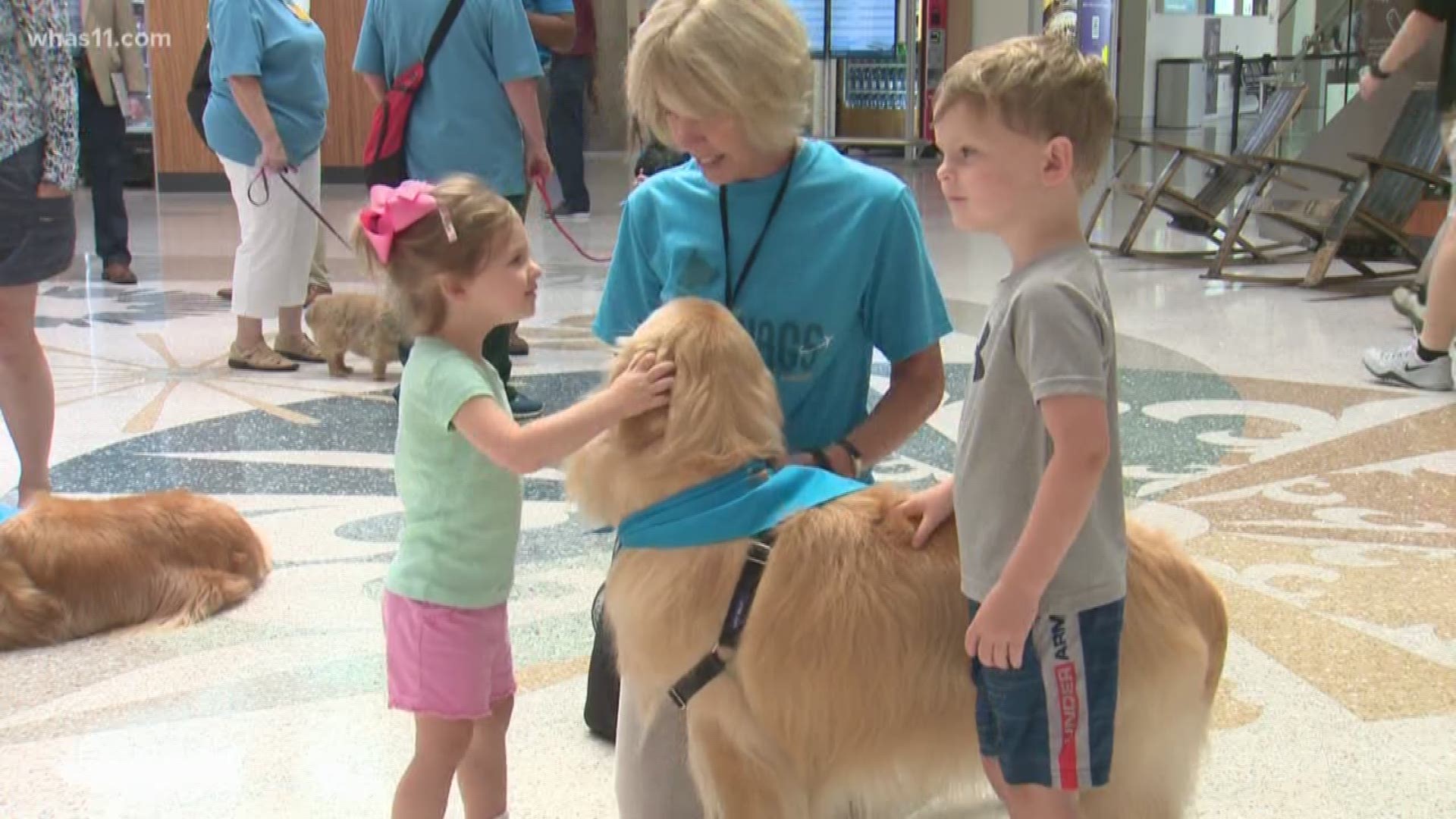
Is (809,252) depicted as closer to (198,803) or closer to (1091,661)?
(1091,661)

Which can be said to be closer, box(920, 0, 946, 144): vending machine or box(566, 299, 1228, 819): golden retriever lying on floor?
box(566, 299, 1228, 819): golden retriever lying on floor

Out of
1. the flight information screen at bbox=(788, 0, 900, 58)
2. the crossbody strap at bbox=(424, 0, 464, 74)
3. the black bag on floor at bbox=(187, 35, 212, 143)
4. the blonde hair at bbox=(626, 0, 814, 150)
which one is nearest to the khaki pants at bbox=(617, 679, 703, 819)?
the blonde hair at bbox=(626, 0, 814, 150)

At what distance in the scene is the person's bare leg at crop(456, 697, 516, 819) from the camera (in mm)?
2375

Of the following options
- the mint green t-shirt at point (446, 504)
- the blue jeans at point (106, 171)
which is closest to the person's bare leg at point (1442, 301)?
the mint green t-shirt at point (446, 504)

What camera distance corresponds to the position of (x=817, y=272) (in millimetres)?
2361

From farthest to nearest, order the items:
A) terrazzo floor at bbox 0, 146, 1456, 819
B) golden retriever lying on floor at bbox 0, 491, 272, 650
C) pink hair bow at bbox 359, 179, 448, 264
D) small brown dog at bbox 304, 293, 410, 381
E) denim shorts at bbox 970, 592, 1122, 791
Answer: small brown dog at bbox 304, 293, 410, 381, golden retriever lying on floor at bbox 0, 491, 272, 650, terrazzo floor at bbox 0, 146, 1456, 819, pink hair bow at bbox 359, 179, 448, 264, denim shorts at bbox 970, 592, 1122, 791

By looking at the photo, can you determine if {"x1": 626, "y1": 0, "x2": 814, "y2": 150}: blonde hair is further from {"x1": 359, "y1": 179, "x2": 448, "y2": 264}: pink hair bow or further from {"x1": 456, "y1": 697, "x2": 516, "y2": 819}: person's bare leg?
{"x1": 456, "y1": 697, "x2": 516, "y2": 819}: person's bare leg

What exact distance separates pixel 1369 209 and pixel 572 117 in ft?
20.5

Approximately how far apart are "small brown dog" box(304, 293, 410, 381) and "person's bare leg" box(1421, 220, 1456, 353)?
411cm

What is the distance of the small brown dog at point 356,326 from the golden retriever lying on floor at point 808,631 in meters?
4.15

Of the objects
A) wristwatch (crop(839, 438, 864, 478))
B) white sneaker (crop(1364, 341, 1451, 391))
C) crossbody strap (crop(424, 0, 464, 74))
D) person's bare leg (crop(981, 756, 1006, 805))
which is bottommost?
white sneaker (crop(1364, 341, 1451, 391))

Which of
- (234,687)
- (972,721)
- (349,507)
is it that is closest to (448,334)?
(972,721)

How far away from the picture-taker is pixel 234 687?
308 centimetres

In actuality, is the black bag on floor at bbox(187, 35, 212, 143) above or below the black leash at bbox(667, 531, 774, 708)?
above
